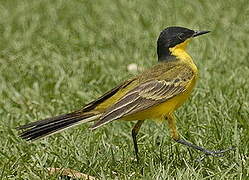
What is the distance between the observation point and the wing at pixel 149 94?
5566mm

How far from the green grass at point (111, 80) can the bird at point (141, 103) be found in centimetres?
28

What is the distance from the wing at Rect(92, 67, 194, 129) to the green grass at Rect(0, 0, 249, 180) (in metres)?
0.43

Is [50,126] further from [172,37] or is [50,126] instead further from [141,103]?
[172,37]

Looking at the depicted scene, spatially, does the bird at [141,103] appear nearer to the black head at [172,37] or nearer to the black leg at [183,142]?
the black leg at [183,142]

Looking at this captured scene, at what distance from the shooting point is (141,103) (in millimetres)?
5699

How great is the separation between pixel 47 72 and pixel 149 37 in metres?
1.77

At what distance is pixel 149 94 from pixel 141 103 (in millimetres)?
119

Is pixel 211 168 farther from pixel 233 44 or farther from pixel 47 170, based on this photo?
pixel 233 44

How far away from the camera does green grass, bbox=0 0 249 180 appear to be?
588 centimetres

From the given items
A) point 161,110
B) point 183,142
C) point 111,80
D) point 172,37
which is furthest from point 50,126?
point 111,80

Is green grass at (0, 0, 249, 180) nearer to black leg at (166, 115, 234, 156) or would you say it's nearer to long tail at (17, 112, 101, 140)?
black leg at (166, 115, 234, 156)

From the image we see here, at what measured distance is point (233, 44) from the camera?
9289mm

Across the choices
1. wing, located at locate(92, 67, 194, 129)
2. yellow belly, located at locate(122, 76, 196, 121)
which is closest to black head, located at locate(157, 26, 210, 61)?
wing, located at locate(92, 67, 194, 129)

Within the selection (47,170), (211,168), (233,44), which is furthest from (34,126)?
(233,44)
